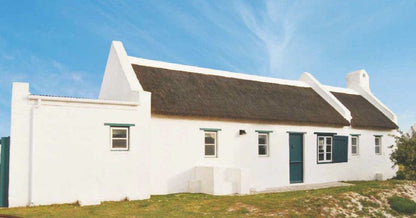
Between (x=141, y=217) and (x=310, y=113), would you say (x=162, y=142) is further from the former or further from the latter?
(x=310, y=113)

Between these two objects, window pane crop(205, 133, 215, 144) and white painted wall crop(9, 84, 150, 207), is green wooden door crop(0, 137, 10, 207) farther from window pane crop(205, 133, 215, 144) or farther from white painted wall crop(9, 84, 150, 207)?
window pane crop(205, 133, 215, 144)

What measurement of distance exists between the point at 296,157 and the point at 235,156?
14.4ft

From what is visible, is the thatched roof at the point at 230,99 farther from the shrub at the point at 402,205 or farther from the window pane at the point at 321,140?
the shrub at the point at 402,205

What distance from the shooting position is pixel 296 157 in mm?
19750

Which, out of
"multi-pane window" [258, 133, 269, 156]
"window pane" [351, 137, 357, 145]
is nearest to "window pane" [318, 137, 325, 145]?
"window pane" [351, 137, 357, 145]

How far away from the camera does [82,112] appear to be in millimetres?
12898

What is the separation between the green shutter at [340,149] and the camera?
21359mm

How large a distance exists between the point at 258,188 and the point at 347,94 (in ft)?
43.2

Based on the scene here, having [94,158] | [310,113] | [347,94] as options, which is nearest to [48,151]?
[94,158]

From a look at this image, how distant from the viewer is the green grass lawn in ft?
35.1

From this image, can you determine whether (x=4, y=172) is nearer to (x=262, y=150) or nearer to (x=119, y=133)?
(x=119, y=133)

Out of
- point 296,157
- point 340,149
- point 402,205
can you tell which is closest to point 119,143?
point 402,205

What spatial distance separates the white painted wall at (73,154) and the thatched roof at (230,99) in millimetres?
1841

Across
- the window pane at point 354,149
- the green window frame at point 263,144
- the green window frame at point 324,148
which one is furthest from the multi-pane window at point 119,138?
the window pane at point 354,149
